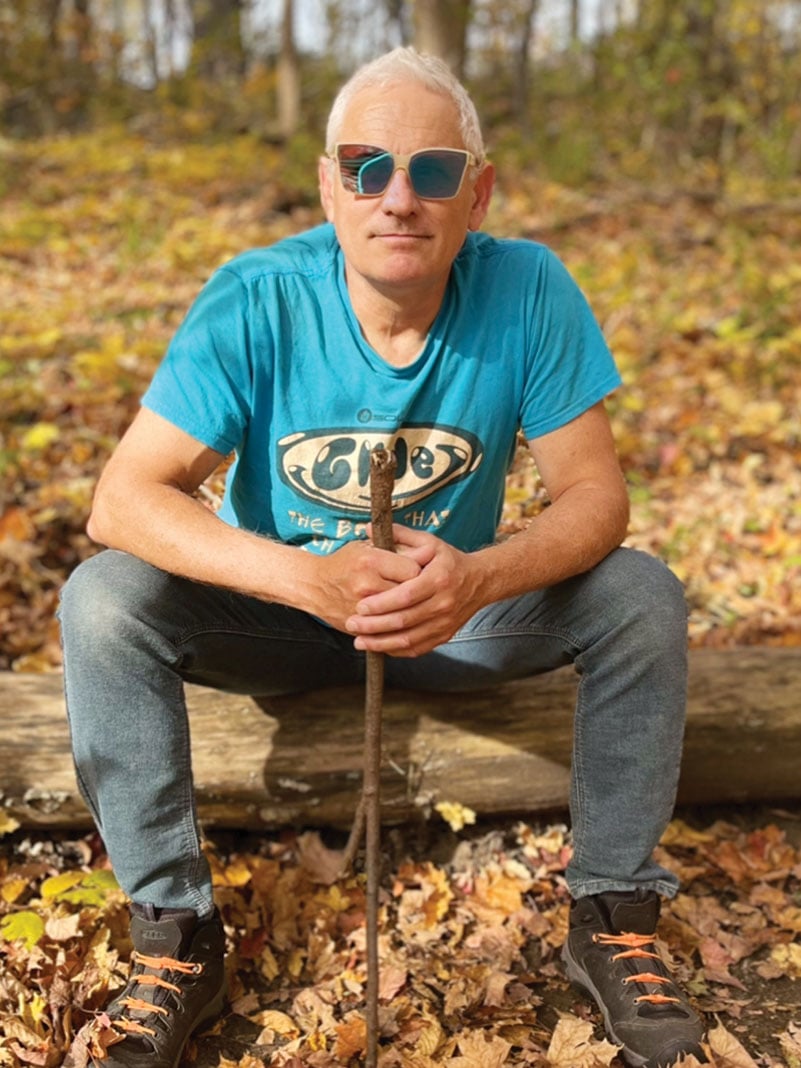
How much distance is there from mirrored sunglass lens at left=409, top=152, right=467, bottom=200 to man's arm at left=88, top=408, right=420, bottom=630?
0.78 meters

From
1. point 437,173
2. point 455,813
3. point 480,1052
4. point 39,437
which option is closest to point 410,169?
point 437,173

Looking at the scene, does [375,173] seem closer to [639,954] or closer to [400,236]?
[400,236]

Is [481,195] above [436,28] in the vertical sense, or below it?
below

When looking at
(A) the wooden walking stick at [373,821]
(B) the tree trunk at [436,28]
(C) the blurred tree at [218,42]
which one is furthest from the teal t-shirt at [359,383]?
(C) the blurred tree at [218,42]

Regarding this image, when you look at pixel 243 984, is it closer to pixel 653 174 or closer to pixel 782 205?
pixel 782 205

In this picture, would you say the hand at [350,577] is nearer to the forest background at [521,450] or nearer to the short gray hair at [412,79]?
the forest background at [521,450]

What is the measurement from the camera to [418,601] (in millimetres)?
1989

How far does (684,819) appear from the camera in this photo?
3053 mm

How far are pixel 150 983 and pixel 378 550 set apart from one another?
110 centimetres

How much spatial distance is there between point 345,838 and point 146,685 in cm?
106

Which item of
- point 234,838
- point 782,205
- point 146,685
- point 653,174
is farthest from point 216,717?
point 653,174

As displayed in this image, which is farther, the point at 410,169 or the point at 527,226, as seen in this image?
the point at 527,226

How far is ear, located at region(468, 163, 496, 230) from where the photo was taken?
7.99 ft

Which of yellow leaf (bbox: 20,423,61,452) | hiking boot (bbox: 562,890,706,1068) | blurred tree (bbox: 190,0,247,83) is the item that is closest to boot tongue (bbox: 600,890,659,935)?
hiking boot (bbox: 562,890,706,1068)
